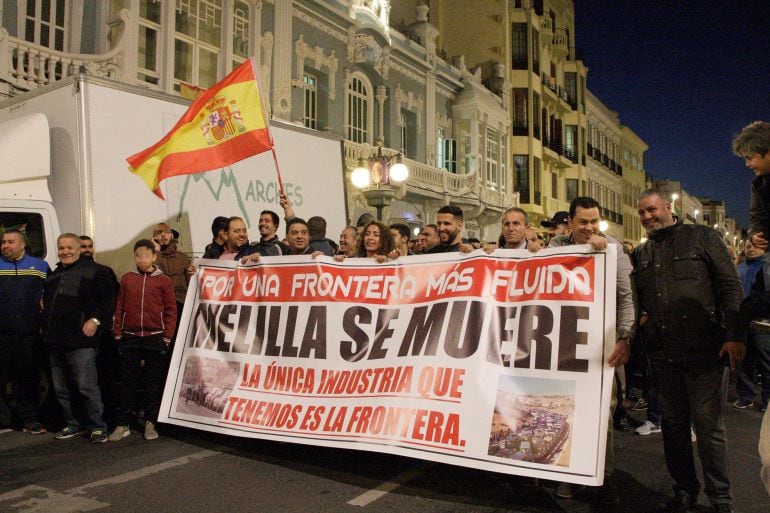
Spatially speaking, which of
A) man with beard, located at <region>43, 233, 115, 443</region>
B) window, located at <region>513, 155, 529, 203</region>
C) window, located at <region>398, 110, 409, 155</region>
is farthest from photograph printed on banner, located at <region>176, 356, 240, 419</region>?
window, located at <region>513, 155, 529, 203</region>

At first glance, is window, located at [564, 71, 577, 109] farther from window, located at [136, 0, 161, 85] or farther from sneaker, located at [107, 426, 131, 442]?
sneaker, located at [107, 426, 131, 442]

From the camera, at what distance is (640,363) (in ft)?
16.8

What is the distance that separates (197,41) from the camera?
14750 mm

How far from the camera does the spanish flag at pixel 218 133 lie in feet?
22.2

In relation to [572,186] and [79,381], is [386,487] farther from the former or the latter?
[572,186]

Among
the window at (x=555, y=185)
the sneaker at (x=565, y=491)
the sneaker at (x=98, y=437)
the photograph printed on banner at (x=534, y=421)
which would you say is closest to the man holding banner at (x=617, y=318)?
the sneaker at (x=565, y=491)

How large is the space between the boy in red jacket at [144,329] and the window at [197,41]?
938cm

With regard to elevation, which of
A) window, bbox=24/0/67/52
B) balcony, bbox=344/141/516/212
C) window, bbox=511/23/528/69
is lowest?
balcony, bbox=344/141/516/212

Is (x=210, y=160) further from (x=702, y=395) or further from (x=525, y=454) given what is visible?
(x=702, y=395)

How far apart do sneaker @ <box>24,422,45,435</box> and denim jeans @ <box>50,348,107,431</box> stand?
0.36 meters

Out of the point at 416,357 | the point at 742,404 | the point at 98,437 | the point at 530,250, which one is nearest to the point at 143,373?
the point at 98,437

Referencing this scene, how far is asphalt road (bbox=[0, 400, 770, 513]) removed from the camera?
4.06m

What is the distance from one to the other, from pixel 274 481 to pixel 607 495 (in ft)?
7.36

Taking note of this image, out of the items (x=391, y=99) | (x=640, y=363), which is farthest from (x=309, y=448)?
(x=391, y=99)
